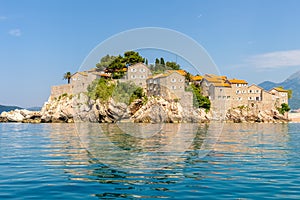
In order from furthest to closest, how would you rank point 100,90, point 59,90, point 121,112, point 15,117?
point 59,90, point 15,117, point 100,90, point 121,112

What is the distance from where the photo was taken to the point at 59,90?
3760 inches

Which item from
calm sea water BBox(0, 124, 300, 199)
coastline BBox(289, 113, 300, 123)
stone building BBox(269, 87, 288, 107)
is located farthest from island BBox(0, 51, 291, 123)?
calm sea water BBox(0, 124, 300, 199)

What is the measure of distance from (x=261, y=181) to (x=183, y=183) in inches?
108

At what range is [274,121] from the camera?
97.3 metres

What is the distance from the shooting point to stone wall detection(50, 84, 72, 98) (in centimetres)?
9288

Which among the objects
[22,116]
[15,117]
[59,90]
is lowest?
[15,117]

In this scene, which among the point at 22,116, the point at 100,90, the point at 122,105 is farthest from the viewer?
the point at 22,116

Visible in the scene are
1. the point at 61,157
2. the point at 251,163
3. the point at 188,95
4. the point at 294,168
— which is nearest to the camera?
the point at 294,168

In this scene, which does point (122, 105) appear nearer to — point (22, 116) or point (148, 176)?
point (22, 116)

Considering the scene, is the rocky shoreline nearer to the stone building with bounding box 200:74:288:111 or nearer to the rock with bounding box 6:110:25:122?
the rock with bounding box 6:110:25:122

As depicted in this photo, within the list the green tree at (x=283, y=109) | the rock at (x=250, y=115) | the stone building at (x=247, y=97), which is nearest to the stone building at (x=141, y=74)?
the rock at (x=250, y=115)

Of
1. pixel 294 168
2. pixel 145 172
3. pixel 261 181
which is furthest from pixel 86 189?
pixel 294 168

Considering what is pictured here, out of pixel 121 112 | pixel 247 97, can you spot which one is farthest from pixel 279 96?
pixel 121 112

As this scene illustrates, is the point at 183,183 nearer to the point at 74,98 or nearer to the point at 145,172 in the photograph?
the point at 145,172
